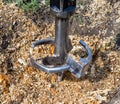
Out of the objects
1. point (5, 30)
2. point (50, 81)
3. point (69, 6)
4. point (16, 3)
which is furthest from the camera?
point (16, 3)

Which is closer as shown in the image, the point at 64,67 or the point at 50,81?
the point at 64,67

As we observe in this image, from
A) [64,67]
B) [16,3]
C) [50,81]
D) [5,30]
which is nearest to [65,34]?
[64,67]

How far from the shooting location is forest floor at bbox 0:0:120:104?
7.04ft

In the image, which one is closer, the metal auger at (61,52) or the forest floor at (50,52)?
the metal auger at (61,52)

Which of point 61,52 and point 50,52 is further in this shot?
point 50,52

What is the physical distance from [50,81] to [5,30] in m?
0.47

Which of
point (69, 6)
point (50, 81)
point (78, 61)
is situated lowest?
point (50, 81)

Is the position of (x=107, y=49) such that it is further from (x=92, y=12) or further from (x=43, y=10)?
(x=43, y=10)

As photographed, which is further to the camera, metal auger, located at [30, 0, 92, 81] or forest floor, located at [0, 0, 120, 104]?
forest floor, located at [0, 0, 120, 104]

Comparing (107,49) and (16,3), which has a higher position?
(16,3)

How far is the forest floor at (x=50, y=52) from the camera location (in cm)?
215

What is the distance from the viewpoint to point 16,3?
2590 mm

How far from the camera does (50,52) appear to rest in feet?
7.65

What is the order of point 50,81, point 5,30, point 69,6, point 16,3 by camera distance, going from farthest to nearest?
point 16,3, point 5,30, point 50,81, point 69,6
